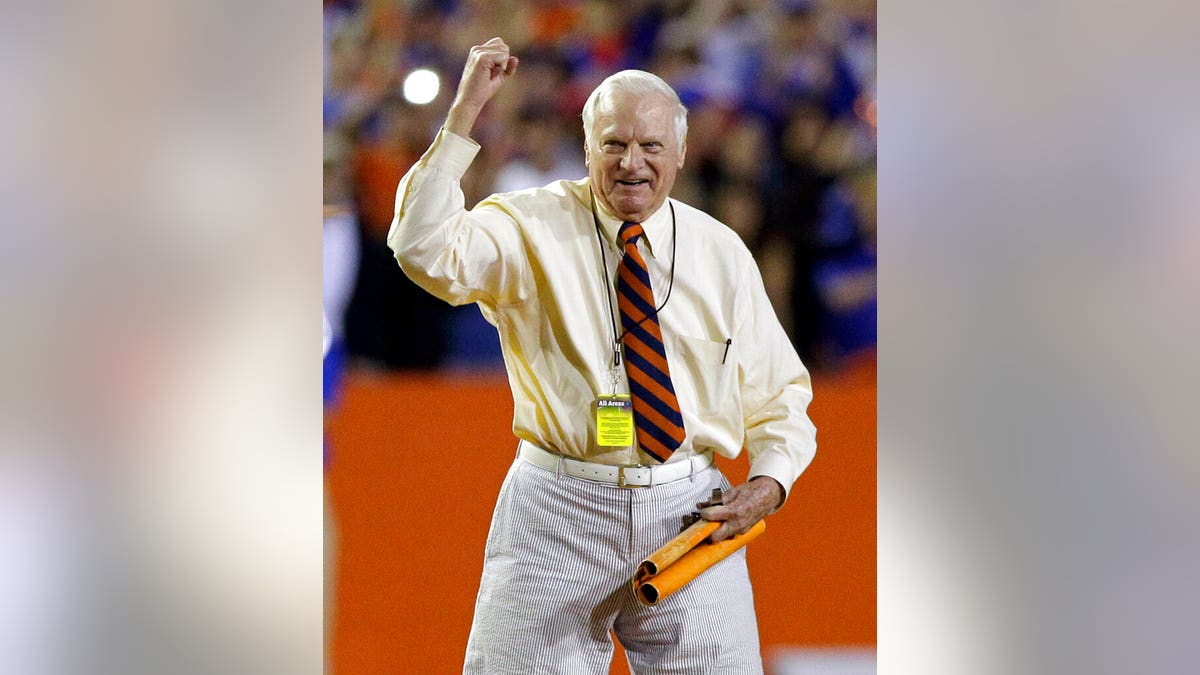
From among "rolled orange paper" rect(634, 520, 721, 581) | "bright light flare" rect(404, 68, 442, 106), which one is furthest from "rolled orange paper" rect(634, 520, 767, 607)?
"bright light flare" rect(404, 68, 442, 106)

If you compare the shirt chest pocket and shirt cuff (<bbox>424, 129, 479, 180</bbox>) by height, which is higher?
shirt cuff (<bbox>424, 129, 479, 180</bbox>)

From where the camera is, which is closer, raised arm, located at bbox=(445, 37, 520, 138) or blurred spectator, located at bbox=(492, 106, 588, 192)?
raised arm, located at bbox=(445, 37, 520, 138)

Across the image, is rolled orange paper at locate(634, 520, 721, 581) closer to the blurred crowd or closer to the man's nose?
the man's nose

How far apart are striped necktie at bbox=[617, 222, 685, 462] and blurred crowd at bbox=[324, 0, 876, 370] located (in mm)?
817

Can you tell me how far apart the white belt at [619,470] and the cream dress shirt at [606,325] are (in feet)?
0.06

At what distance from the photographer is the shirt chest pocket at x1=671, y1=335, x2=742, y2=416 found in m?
2.79

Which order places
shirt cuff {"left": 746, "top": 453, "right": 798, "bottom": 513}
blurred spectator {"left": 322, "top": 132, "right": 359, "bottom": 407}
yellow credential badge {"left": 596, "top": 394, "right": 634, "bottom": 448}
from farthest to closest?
1. blurred spectator {"left": 322, "top": 132, "right": 359, "bottom": 407}
2. shirt cuff {"left": 746, "top": 453, "right": 798, "bottom": 513}
3. yellow credential badge {"left": 596, "top": 394, "right": 634, "bottom": 448}

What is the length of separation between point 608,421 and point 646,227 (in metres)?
0.46

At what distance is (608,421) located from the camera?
269 centimetres
